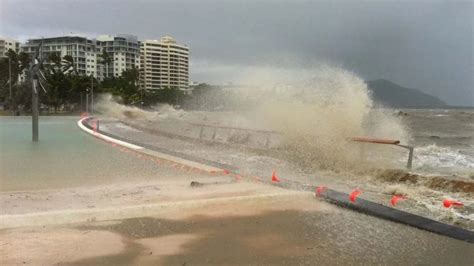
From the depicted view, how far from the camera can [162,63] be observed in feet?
411

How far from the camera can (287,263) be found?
450 centimetres

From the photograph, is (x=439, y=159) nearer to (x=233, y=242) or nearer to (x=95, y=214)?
(x=233, y=242)

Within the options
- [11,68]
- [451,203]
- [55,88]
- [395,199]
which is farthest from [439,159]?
[11,68]

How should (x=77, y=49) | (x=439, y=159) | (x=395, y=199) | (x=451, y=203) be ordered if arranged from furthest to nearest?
(x=77, y=49), (x=439, y=159), (x=395, y=199), (x=451, y=203)

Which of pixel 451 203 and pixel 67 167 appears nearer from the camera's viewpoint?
pixel 451 203

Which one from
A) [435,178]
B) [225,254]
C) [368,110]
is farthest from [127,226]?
[368,110]

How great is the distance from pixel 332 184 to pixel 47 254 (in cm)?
613

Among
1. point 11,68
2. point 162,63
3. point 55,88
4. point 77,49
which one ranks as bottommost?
point 55,88

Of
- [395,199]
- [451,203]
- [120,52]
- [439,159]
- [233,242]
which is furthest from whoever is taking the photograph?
[120,52]

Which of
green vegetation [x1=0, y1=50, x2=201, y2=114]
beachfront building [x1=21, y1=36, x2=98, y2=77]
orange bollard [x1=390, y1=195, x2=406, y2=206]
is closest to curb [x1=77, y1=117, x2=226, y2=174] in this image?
orange bollard [x1=390, y1=195, x2=406, y2=206]

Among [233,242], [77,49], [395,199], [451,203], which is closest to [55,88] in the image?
[77,49]

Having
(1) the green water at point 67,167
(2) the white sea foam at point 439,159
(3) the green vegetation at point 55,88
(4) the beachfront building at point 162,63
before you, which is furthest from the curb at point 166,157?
(4) the beachfront building at point 162,63

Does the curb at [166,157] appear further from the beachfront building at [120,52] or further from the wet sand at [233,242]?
the beachfront building at [120,52]

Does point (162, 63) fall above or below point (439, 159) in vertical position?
above
